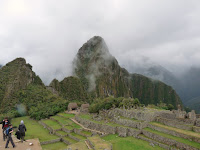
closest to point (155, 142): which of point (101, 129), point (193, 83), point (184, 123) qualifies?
point (184, 123)

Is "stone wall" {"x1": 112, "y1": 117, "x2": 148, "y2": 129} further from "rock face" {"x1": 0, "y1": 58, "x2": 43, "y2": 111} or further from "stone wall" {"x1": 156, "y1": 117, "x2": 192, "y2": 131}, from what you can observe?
"rock face" {"x1": 0, "y1": 58, "x2": 43, "y2": 111}

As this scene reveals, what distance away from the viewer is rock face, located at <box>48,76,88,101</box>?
256 ft

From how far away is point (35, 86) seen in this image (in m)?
67.1

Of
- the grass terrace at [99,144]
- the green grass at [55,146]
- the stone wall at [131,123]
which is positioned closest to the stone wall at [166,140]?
the stone wall at [131,123]

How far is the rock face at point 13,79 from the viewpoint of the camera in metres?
56.5

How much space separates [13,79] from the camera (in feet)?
203

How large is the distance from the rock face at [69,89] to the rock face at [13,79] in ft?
29.1

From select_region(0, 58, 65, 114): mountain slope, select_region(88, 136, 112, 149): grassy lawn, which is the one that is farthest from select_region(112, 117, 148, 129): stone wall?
select_region(0, 58, 65, 114): mountain slope

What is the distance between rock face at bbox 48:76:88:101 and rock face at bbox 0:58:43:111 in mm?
8877

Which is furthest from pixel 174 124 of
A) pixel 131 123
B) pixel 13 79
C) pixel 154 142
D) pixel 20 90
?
pixel 13 79

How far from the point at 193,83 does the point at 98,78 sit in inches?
3759

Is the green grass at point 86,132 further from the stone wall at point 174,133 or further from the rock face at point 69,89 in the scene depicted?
the rock face at point 69,89

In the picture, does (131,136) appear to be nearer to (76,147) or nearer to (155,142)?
(155,142)

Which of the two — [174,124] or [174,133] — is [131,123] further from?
[174,133]
